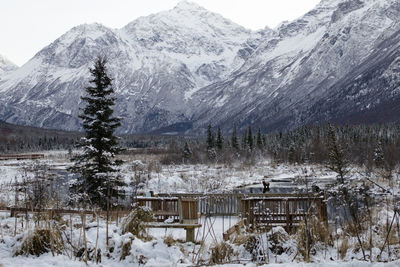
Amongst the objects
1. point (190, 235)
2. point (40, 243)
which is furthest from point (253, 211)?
point (40, 243)

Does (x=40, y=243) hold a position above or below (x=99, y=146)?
below

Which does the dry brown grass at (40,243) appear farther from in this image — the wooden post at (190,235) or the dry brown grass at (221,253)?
the wooden post at (190,235)

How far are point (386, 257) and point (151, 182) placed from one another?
28.1m

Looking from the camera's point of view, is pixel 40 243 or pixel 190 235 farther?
pixel 190 235

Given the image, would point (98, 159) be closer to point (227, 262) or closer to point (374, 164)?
point (227, 262)

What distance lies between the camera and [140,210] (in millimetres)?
10445

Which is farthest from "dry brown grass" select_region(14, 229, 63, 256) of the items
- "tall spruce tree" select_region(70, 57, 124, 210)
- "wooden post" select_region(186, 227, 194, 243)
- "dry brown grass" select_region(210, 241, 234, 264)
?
"tall spruce tree" select_region(70, 57, 124, 210)

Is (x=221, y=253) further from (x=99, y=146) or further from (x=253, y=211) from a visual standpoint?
(x=99, y=146)

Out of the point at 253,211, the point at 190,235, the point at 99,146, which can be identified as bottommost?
the point at 190,235

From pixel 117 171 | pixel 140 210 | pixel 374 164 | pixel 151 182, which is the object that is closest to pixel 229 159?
pixel 374 164

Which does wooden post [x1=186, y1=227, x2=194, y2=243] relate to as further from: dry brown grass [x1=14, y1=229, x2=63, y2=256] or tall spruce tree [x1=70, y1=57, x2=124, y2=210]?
tall spruce tree [x1=70, y1=57, x2=124, y2=210]

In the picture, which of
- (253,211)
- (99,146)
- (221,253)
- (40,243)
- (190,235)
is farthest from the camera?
(99,146)

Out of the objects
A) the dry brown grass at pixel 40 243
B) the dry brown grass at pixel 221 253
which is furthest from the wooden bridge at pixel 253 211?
the dry brown grass at pixel 40 243

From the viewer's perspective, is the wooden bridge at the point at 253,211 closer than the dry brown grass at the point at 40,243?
No
